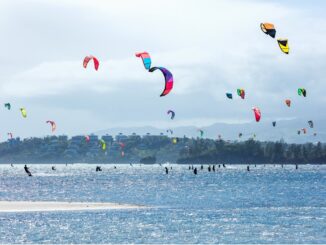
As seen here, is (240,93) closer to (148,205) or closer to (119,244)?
(148,205)

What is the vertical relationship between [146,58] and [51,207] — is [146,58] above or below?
above

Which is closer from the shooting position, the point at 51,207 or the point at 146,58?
the point at 146,58

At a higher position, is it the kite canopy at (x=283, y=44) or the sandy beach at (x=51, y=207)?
the kite canopy at (x=283, y=44)

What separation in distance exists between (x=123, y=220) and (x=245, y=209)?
16.5 metres

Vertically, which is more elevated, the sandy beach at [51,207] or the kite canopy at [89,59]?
the kite canopy at [89,59]

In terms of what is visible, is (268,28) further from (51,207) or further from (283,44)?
(51,207)

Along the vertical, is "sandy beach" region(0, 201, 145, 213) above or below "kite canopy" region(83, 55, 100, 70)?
below

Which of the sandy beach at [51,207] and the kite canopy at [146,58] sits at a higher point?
the kite canopy at [146,58]

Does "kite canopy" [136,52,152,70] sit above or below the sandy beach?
above

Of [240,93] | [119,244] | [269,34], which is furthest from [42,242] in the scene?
[240,93]

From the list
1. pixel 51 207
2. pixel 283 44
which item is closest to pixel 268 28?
pixel 283 44

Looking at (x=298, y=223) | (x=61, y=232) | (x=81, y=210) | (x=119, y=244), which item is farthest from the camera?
(x=81, y=210)

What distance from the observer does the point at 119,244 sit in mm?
49625

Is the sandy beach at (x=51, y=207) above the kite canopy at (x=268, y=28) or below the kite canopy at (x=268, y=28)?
below
